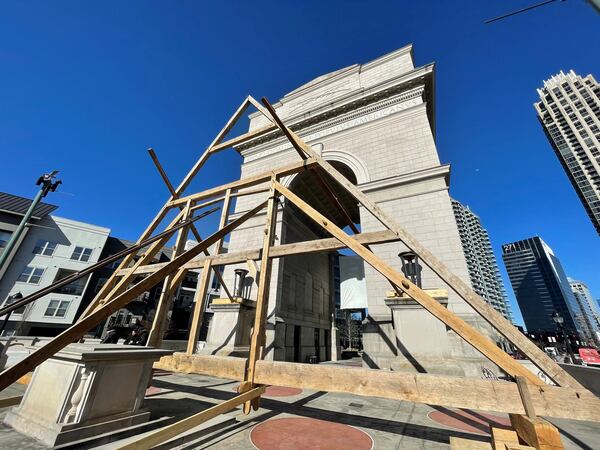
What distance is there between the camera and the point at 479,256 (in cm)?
12675

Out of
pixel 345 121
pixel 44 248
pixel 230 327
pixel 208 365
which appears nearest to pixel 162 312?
pixel 208 365

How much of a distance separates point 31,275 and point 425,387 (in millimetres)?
39298

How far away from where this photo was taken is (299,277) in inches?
636

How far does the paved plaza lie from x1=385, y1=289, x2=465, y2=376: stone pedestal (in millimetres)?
1330

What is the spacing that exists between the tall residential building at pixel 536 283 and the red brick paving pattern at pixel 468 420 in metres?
209

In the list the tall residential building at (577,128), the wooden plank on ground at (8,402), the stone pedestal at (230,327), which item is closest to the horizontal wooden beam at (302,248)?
the wooden plank on ground at (8,402)

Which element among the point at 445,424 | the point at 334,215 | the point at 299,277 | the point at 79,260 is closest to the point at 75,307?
the point at 79,260

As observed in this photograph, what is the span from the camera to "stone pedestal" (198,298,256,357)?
1023 centimetres

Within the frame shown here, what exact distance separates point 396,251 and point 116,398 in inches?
391

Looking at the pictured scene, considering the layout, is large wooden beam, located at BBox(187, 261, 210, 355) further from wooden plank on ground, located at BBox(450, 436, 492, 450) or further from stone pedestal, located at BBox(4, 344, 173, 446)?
wooden plank on ground, located at BBox(450, 436, 492, 450)

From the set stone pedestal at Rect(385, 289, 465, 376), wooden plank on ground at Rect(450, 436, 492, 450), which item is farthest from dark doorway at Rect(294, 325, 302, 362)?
wooden plank on ground at Rect(450, 436, 492, 450)

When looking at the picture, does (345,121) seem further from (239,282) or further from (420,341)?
(420,341)

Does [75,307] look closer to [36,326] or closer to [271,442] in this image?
[36,326]

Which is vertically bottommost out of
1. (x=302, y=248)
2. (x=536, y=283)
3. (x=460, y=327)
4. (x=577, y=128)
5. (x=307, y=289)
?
(x=460, y=327)
